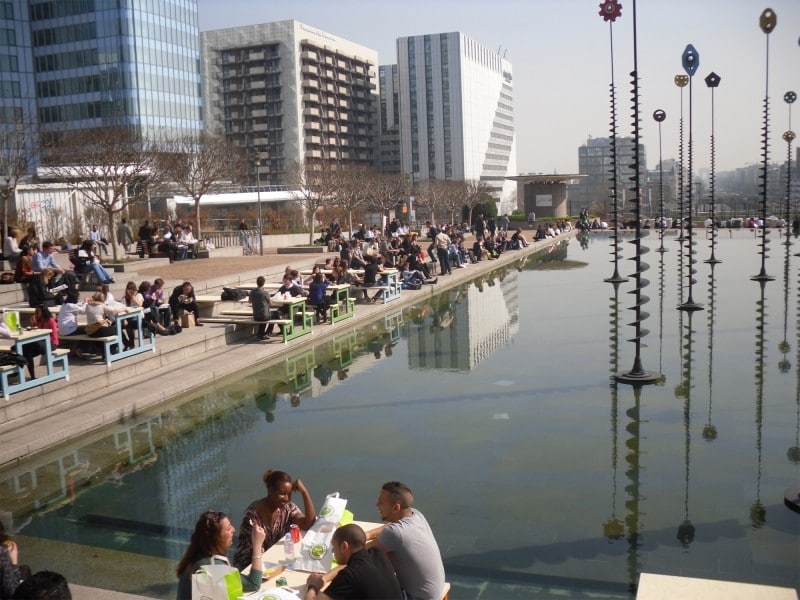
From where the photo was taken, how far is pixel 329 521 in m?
5.80

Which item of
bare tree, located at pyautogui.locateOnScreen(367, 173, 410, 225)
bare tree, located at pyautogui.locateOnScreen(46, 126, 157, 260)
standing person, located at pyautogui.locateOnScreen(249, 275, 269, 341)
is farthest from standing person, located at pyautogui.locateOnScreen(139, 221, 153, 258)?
bare tree, located at pyautogui.locateOnScreen(367, 173, 410, 225)

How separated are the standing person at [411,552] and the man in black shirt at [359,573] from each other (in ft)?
1.13

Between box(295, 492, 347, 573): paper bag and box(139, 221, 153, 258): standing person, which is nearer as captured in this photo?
box(295, 492, 347, 573): paper bag

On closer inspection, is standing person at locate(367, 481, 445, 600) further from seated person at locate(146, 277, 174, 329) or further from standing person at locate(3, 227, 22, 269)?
standing person at locate(3, 227, 22, 269)

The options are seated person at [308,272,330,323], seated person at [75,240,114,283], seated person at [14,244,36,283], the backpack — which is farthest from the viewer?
the backpack

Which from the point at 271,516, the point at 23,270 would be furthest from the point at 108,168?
the point at 271,516

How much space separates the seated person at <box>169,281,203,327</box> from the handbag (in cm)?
1301

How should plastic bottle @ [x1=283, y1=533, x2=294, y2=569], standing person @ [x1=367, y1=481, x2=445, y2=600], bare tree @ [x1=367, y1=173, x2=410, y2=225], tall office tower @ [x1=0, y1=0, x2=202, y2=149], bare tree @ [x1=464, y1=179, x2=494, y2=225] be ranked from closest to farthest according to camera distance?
standing person @ [x1=367, y1=481, x2=445, y2=600], plastic bottle @ [x1=283, y1=533, x2=294, y2=569], bare tree @ [x1=367, y1=173, x2=410, y2=225], bare tree @ [x1=464, y1=179, x2=494, y2=225], tall office tower @ [x1=0, y1=0, x2=202, y2=149]

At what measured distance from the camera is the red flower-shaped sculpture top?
1462 cm

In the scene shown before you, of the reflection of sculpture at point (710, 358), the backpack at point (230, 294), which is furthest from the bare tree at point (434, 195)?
the backpack at point (230, 294)

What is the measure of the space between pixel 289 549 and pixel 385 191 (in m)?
59.3

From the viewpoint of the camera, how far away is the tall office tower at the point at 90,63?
84250 millimetres

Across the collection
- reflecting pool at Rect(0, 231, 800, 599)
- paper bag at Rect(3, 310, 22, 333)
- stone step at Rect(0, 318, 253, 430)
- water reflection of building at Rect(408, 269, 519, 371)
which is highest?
paper bag at Rect(3, 310, 22, 333)

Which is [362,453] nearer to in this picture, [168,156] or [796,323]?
[796,323]
